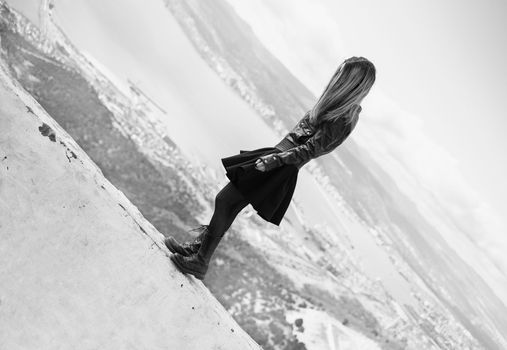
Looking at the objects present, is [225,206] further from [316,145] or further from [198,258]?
[316,145]

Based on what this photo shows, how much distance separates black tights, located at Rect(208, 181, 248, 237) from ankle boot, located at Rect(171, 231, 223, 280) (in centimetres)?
9

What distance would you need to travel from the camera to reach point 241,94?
408 ft

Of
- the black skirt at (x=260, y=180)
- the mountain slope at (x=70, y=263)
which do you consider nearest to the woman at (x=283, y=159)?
the black skirt at (x=260, y=180)

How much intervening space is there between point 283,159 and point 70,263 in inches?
86.6

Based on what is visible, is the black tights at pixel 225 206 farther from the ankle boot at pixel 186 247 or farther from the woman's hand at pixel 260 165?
the woman's hand at pixel 260 165

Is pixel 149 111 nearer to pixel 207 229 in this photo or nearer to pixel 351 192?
pixel 207 229

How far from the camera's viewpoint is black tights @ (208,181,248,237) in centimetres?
346

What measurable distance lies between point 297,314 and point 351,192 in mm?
A: 170589

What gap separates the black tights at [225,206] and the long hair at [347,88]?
121cm

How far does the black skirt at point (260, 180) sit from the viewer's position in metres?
3.32

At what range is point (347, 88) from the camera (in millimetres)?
3223

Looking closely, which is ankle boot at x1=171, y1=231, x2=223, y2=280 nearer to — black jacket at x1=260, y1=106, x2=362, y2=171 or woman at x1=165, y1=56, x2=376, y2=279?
woman at x1=165, y1=56, x2=376, y2=279

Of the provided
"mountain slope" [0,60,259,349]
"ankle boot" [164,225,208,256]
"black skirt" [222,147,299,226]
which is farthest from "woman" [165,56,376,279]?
"mountain slope" [0,60,259,349]

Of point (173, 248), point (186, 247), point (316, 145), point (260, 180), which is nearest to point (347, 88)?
point (316, 145)
